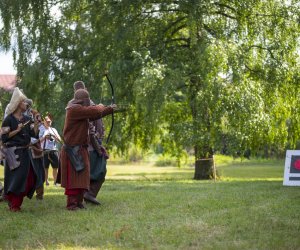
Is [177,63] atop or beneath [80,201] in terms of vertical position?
atop

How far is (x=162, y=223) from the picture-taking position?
818 centimetres

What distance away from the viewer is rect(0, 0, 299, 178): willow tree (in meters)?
18.1

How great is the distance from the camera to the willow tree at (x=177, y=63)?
1809 centimetres

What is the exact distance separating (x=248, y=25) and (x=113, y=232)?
43.5 feet

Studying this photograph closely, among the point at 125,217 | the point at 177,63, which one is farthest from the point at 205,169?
the point at 125,217

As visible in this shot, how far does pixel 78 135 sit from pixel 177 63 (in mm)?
9517

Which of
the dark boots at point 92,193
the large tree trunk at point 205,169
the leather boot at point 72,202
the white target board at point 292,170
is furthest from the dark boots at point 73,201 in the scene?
the large tree trunk at point 205,169

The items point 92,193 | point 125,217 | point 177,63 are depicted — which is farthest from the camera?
point 177,63

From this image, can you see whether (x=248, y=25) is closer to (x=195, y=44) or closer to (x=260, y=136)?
(x=195, y=44)

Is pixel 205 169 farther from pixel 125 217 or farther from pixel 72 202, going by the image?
pixel 125 217

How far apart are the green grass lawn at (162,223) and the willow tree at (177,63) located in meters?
6.82

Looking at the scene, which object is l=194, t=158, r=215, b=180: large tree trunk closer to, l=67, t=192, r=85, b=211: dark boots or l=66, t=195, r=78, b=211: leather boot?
l=67, t=192, r=85, b=211: dark boots

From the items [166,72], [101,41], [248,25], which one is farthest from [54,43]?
[248,25]

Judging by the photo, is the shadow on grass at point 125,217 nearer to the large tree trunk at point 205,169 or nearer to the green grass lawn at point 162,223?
the green grass lawn at point 162,223
